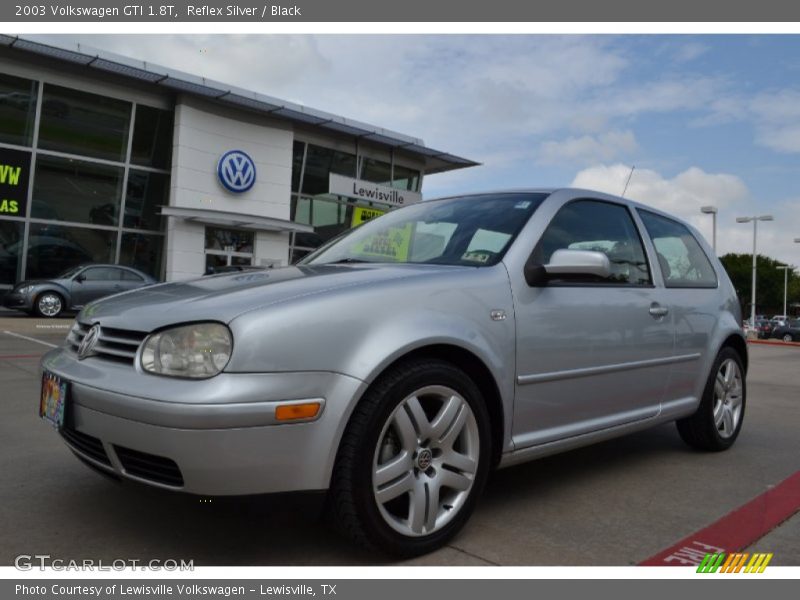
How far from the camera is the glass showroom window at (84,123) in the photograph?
1689 centimetres

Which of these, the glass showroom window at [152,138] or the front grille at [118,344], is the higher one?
the glass showroom window at [152,138]

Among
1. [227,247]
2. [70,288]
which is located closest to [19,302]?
[70,288]

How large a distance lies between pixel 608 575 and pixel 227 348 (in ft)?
4.94

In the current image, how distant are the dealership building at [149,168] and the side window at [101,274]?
8.91ft

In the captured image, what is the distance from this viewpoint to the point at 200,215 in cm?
1831

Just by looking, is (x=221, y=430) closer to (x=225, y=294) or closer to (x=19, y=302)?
(x=225, y=294)

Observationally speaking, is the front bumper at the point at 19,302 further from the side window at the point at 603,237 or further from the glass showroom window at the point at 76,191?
the side window at the point at 603,237

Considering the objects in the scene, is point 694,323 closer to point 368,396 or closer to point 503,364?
point 503,364

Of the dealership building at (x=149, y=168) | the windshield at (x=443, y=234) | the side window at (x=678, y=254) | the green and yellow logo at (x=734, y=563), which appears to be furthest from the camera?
the dealership building at (x=149, y=168)

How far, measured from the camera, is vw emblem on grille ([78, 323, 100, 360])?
2543mm

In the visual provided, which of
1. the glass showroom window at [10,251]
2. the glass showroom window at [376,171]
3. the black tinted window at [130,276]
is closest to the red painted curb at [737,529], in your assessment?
the black tinted window at [130,276]

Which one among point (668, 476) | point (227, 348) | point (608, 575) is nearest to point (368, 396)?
point (227, 348)

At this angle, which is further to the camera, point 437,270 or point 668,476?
point 668,476

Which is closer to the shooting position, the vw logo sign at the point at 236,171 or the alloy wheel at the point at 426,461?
the alloy wheel at the point at 426,461
